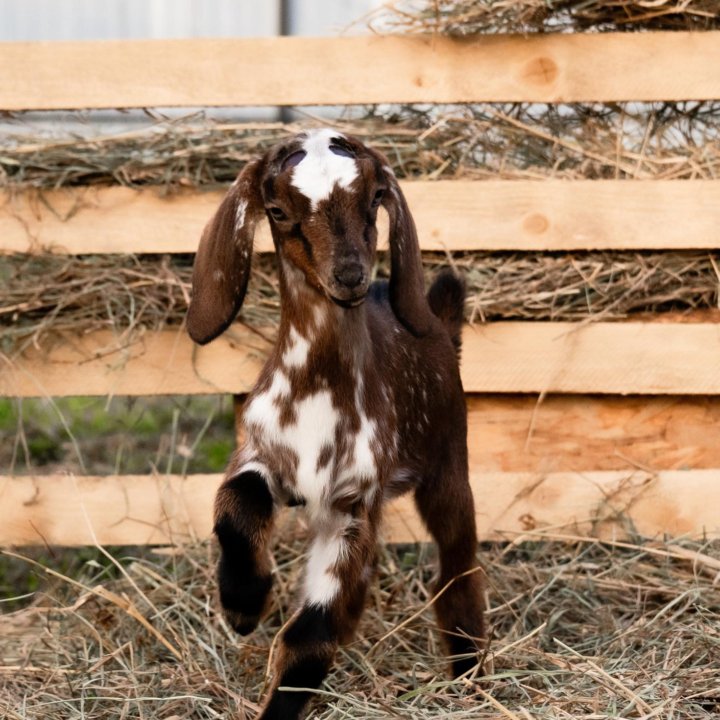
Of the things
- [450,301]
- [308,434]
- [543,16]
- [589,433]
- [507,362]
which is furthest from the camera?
[589,433]

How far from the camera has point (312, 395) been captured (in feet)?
10.4

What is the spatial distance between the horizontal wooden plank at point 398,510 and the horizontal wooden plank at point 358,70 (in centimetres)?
124

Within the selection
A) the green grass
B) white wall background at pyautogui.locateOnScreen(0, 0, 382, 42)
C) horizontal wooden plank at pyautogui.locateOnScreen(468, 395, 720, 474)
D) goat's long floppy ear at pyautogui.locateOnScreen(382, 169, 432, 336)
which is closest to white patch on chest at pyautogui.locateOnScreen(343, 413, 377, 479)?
goat's long floppy ear at pyautogui.locateOnScreen(382, 169, 432, 336)

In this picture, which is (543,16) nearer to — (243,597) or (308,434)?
(308,434)

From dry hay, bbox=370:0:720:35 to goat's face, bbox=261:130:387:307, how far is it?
4.13 feet

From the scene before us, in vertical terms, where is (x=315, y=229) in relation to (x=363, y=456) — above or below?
above

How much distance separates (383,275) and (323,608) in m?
1.63

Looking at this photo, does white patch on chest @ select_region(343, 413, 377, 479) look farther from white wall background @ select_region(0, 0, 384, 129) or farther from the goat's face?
white wall background @ select_region(0, 0, 384, 129)

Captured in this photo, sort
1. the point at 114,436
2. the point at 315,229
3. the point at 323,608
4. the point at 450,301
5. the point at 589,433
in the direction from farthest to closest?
the point at 114,436, the point at 589,433, the point at 450,301, the point at 323,608, the point at 315,229

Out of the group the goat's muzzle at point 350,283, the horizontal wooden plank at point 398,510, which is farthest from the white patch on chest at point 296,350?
the horizontal wooden plank at point 398,510

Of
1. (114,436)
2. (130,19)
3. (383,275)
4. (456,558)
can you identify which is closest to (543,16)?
(383,275)

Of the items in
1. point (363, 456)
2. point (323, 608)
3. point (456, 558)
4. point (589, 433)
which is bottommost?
point (589, 433)

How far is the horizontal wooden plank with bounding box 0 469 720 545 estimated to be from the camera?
4359 millimetres

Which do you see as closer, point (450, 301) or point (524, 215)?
point (450, 301)
